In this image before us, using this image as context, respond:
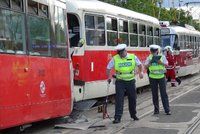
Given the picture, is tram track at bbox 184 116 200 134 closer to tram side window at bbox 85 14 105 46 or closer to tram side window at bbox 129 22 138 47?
tram side window at bbox 85 14 105 46

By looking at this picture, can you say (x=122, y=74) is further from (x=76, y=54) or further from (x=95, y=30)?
(x=95, y=30)

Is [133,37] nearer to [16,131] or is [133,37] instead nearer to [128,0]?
[16,131]

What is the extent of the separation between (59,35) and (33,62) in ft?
6.42

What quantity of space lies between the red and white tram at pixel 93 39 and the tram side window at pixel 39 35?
3085 millimetres

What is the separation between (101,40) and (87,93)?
6.49 ft

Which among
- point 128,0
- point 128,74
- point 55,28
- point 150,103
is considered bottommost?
point 150,103

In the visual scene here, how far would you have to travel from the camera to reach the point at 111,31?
54.9ft

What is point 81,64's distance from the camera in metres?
14.4

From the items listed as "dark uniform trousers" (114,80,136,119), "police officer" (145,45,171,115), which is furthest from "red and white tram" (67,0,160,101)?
"dark uniform trousers" (114,80,136,119)

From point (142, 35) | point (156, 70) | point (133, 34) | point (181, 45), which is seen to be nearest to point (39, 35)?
point (156, 70)

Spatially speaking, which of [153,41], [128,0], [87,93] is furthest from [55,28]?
[128,0]

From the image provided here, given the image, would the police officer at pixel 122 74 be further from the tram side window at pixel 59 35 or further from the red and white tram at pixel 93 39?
the red and white tram at pixel 93 39

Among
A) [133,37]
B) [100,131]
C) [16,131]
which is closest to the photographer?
[16,131]

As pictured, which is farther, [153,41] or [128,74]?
[153,41]
